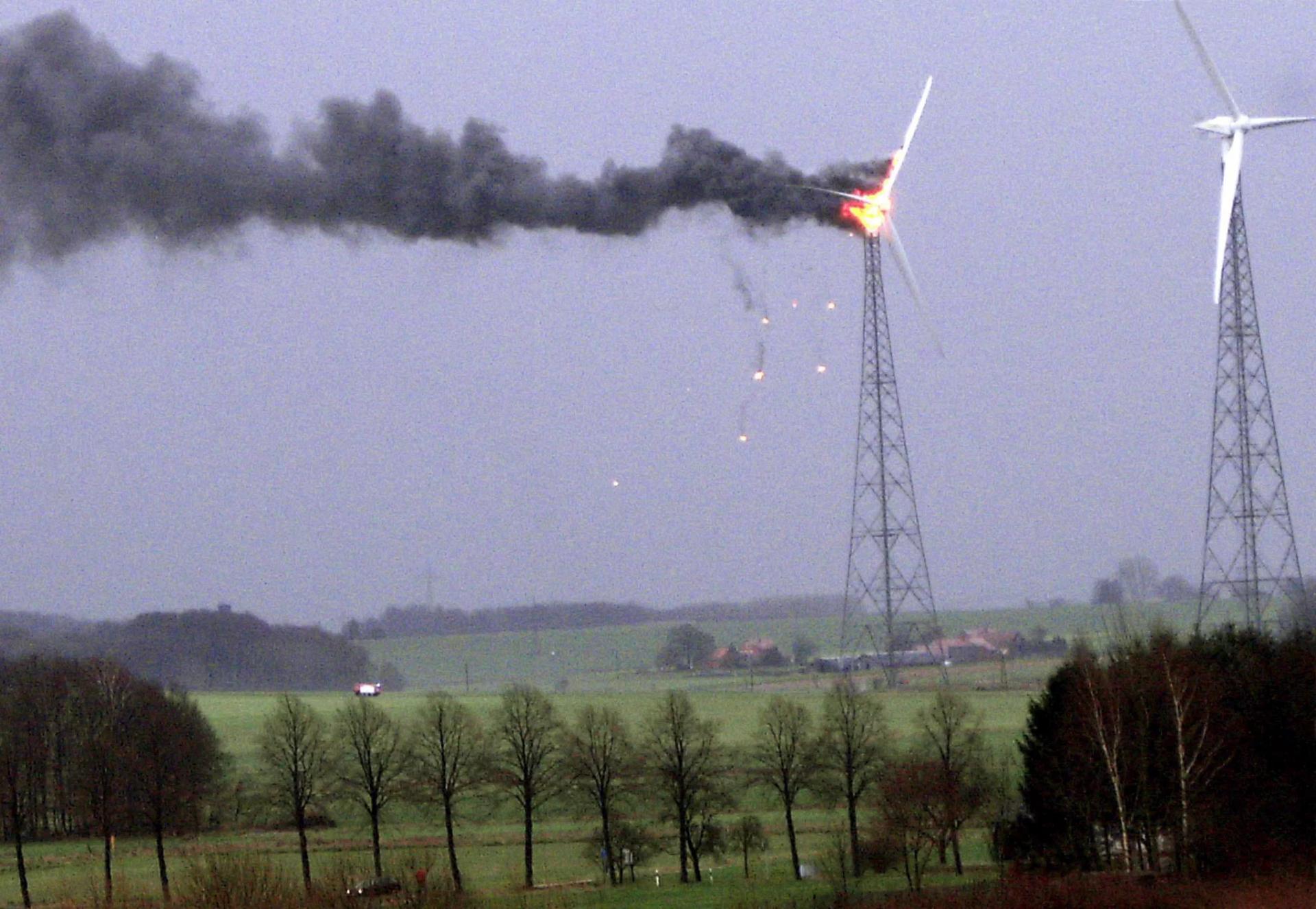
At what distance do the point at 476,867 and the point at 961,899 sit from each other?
2754 cm

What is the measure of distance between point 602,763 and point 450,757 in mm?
8807

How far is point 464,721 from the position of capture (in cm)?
9469

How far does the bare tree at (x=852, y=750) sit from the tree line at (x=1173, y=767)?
33.8ft

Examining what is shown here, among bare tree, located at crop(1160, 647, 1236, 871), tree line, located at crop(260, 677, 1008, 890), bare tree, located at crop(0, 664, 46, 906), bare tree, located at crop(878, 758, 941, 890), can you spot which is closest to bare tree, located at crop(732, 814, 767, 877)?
tree line, located at crop(260, 677, 1008, 890)

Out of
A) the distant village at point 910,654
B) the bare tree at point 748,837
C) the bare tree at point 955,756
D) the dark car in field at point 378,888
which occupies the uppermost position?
the distant village at point 910,654

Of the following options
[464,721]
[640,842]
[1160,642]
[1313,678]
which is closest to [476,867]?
[640,842]

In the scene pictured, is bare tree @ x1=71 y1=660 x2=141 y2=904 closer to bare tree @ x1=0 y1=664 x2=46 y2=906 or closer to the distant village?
bare tree @ x1=0 y1=664 x2=46 y2=906

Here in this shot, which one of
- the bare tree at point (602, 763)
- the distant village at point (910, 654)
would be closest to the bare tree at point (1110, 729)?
the bare tree at point (602, 763)

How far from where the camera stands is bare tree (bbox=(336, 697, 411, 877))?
87.4 meters

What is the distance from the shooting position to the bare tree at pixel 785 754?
8631 centimetres

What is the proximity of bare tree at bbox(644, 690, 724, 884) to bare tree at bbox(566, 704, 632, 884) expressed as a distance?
4.66 ft

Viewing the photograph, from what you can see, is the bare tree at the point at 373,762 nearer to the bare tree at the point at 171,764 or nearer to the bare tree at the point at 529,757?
the bare tree at the point at 529,757

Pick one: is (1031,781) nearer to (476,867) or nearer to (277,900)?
(476,867)

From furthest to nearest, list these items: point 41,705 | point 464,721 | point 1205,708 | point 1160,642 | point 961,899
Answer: point 41,705 < point 464,721 < point 1160,642 < point 1205,708 < point 961,899
